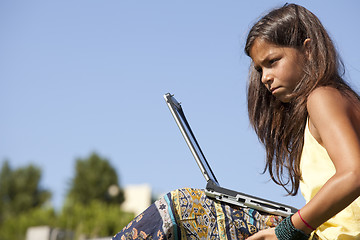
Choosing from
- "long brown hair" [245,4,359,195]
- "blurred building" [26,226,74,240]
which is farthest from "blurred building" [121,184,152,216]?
"long brown hair" [245,4,359,195]

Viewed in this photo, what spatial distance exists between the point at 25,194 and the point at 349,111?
33385 mm

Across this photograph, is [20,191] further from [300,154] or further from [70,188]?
[300,154]

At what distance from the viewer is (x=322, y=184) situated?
193 centimetres

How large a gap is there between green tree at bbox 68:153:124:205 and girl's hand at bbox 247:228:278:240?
33.1 metres

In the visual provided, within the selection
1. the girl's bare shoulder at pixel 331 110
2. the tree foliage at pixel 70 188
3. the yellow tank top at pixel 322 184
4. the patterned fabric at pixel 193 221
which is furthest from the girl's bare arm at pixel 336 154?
the tree foliage at pixel 70 188

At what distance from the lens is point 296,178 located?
85.8 inches

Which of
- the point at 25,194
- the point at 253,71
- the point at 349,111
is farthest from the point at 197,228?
the point at 25,194

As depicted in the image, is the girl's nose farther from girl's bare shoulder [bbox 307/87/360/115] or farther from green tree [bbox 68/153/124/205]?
green tree [bbox 68/153/124/205]

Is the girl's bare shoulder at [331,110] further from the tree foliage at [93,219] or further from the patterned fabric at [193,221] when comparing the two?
the tree foliage at [93,219]

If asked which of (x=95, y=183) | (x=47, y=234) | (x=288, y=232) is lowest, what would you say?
(x=288, y=232)

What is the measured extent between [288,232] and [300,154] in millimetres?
397

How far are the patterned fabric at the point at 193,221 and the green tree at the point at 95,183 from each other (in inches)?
1299

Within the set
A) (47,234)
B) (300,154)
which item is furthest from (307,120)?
(47,234)

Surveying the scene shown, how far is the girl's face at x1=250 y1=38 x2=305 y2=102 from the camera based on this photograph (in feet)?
6.99
